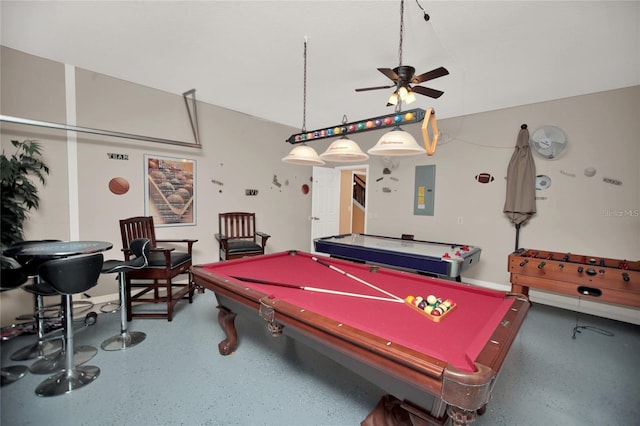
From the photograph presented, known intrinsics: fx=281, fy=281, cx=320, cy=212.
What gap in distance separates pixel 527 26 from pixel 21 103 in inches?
182

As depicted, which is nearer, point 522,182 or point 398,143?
point 398,143

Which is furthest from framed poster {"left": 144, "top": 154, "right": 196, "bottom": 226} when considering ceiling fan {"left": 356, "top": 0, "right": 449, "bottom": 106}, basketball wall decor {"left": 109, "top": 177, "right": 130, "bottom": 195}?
ceiling fan {"left": 356, "top": 0, "right": 449, "bottom": 106}

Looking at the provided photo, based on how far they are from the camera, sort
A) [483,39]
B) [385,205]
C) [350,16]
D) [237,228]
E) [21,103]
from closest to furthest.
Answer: [350,16], [483,39], [21,103], [237,228], [385,205]

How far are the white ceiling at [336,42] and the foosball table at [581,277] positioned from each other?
1.94 m

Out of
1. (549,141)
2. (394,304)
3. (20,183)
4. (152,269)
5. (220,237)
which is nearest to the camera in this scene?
(394,304)

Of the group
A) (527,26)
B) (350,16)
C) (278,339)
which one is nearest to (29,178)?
(278,339)

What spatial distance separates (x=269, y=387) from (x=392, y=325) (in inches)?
43.7

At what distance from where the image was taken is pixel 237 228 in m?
4.50

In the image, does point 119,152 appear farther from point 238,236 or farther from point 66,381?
point 66,381

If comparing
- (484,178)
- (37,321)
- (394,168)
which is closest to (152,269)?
(37,321)

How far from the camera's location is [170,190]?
3855mm

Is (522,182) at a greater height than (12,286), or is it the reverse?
(522,182)

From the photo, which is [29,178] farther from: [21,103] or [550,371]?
[550,371]

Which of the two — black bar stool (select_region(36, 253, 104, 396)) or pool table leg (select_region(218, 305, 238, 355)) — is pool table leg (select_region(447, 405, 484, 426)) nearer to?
pool table leg (select_region(218, 305, 238, 355))
